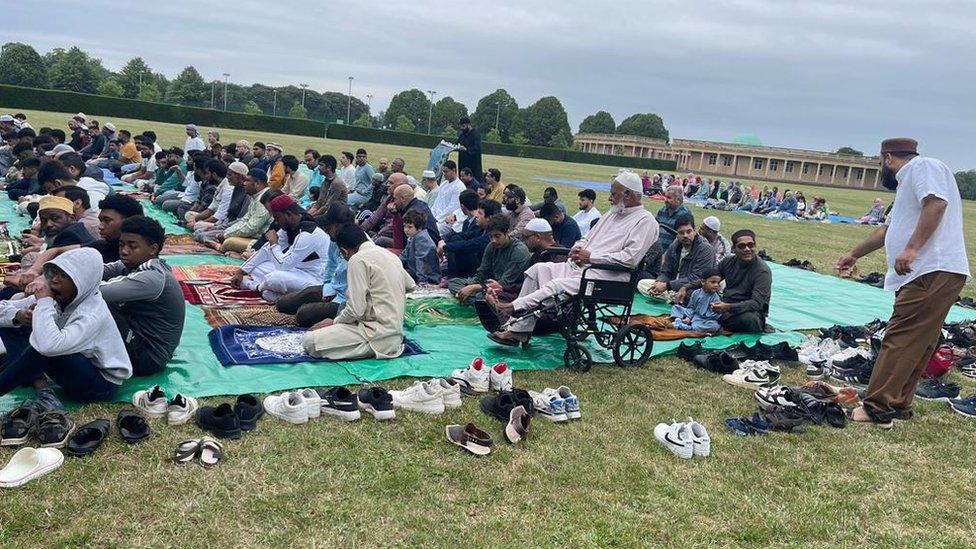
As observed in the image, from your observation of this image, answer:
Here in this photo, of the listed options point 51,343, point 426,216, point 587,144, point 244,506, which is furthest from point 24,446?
point 587,144

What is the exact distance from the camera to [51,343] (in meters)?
4.24

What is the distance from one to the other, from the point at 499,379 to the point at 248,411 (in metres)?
1.95

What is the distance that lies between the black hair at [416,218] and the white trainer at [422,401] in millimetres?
3992

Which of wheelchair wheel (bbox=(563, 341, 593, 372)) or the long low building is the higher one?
the long low building

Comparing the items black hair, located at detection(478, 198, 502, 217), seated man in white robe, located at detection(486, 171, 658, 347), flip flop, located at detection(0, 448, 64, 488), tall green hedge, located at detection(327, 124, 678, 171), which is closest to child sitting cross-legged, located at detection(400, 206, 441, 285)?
black hair, located at detection(478, 198, 502, 217)

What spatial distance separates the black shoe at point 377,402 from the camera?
4.86 metres

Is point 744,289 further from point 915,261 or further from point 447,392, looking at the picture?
point 447,392

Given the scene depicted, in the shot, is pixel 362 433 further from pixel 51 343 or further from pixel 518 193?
pixel 518 193

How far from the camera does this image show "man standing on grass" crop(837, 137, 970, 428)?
16.3ft

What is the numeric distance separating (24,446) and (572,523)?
10.4 ft

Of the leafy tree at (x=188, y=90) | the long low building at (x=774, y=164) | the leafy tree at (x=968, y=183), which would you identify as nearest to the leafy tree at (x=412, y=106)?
the leafy tree at (x=188, y=90)

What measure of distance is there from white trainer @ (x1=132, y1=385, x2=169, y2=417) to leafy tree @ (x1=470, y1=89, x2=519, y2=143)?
353 ft

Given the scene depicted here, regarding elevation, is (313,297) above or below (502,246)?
below

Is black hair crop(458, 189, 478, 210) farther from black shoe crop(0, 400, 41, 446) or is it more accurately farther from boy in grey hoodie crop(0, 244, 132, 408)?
black shoe crop(0, 400, 41, 446)
